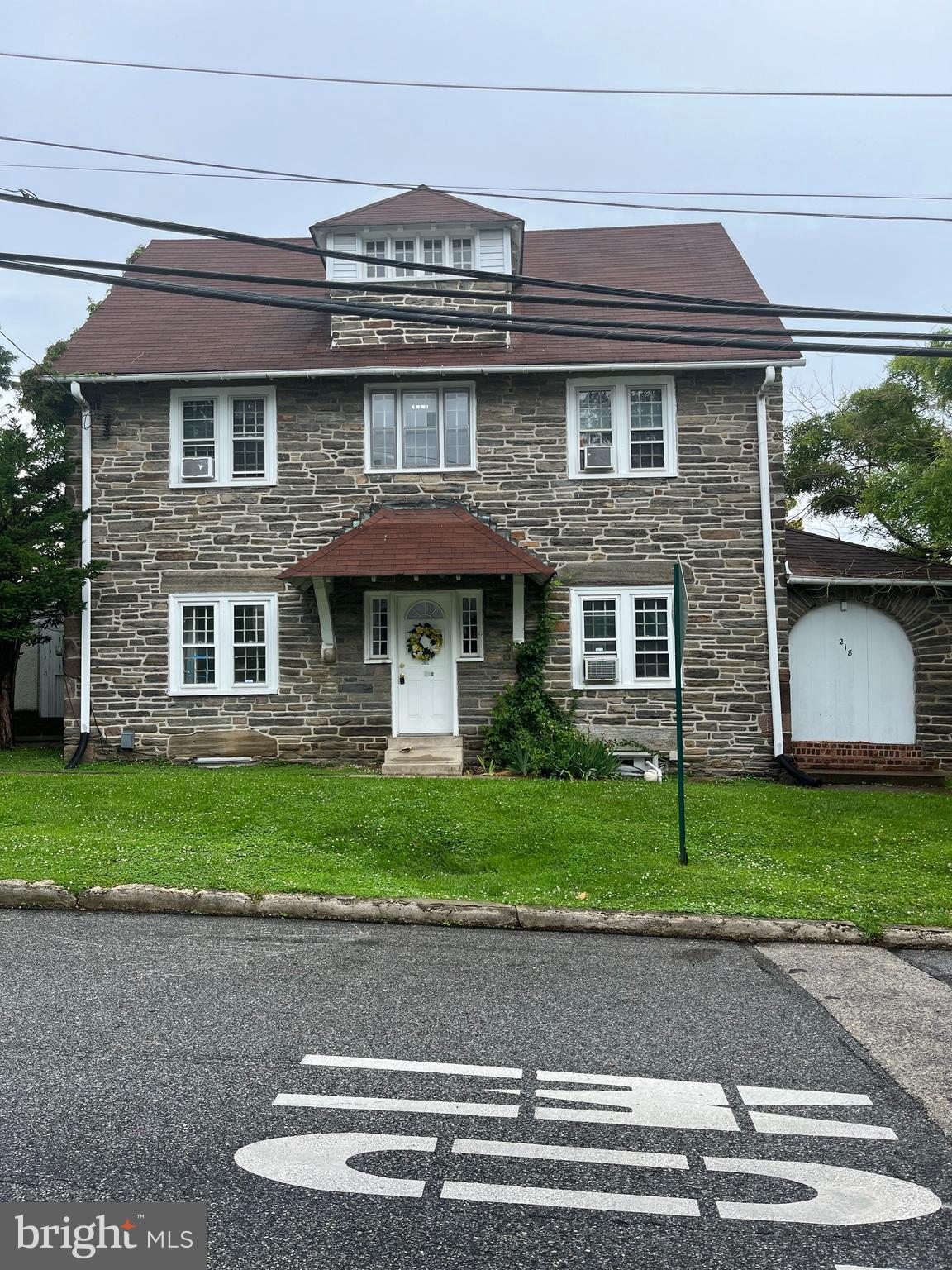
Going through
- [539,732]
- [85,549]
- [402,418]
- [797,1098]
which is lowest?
[797,1098]

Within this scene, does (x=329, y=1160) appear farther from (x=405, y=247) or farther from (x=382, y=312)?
(x=405, y=247)

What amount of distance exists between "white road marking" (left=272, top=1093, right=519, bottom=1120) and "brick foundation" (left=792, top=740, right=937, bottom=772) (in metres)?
13.3

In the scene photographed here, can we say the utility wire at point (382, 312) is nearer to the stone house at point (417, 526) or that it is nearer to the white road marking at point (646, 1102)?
the white road marking at point (646, 1102)

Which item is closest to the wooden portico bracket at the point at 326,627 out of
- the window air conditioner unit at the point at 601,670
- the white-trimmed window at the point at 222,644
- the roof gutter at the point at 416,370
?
the white-trimmed window at the point at 222,644

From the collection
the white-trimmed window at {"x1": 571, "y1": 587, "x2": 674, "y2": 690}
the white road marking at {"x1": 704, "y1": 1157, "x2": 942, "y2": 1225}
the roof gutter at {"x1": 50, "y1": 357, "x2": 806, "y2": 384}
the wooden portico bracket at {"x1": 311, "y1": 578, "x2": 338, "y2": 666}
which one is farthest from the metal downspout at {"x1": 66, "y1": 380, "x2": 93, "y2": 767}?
the white road marking at {"x1": 704, "y1": 1157, "x2": 942, "y2": 1225}

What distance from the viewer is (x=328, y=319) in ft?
57.0

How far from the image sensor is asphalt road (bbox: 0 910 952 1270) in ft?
10.8

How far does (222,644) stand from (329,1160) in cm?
1295

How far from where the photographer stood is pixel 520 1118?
4.15 meters

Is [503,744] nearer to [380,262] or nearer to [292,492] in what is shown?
[292,492]

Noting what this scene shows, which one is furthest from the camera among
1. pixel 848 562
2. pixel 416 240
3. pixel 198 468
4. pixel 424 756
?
pixel 848 562

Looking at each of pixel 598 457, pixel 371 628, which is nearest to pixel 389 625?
pixel 371 628

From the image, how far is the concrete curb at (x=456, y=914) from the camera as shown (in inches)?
301

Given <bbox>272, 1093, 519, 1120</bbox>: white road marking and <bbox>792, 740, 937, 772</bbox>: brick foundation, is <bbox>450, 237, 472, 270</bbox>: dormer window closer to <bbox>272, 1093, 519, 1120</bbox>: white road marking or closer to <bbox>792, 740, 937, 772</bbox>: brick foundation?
<bbox>792, 740, 937, 772</bbox>: brick foundation
